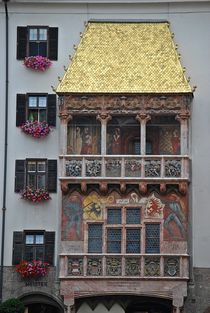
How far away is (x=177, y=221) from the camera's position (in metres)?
40.7

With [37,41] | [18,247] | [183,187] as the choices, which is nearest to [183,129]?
[183,187]

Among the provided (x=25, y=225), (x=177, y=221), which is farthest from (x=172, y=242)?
(x=25, y=225)

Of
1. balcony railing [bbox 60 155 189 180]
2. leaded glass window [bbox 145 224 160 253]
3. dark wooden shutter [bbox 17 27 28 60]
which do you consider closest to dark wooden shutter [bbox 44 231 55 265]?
balcony railing [bbox 60 155 189 180]

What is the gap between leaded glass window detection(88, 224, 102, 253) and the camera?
40625mm

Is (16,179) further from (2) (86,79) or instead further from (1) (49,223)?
(2) (86,79)

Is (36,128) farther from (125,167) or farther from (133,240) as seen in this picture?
(133,240)

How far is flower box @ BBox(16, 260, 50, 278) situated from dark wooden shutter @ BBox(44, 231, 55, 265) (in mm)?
433

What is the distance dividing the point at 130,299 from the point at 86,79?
418 inches

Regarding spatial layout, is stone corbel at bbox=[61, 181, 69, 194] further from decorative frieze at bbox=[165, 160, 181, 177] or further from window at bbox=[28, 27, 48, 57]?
window at bbox=[28, 27, 48, 57]

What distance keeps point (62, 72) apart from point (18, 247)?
8787 millimetres

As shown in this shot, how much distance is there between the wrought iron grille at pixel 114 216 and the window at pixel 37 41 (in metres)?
8.13

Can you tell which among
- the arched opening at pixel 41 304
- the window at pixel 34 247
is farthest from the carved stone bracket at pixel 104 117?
→ the arched opening at pixel 41 304

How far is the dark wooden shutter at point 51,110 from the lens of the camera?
42.2 m

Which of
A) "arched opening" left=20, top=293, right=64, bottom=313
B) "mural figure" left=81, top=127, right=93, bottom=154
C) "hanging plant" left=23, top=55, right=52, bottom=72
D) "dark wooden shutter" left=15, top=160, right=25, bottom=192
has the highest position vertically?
"hanging plant" left=23, top=55, right=52, bottom=72
